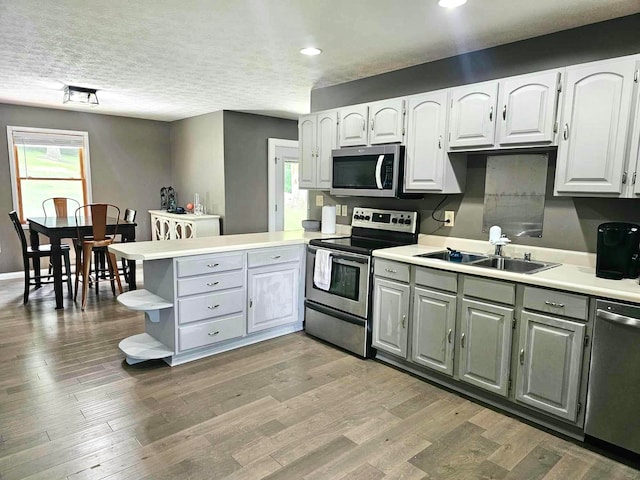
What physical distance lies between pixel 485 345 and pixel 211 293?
201 cm

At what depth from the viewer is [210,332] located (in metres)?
3.28

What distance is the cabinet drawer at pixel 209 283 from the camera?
10.1 feet

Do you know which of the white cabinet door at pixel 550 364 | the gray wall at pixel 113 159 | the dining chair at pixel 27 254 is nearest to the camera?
the white cabinet door at pixel 550 364

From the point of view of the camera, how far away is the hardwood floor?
2021 mm

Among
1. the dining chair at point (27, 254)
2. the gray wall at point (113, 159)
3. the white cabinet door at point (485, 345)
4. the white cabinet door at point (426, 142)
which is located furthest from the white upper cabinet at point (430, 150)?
the gray wall at point (113, 159)

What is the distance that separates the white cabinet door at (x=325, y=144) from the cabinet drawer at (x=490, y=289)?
174cm

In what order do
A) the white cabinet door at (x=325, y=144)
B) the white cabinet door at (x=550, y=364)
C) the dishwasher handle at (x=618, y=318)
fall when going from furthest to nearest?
the white cabinet door at (x=325, y=144), the white cabinet door at (x=550, y=364), the dishwasher handle at (x=618, y=318)

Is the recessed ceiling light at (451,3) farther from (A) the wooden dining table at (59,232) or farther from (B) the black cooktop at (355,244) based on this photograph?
(A) the wooden dining table at (59,232)

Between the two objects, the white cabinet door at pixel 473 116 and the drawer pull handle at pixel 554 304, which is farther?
the white cabinet door at pixel 473 116

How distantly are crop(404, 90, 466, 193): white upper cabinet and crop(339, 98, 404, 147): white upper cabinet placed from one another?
0.34ft

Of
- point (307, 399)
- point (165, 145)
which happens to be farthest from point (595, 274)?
point (165, 145)

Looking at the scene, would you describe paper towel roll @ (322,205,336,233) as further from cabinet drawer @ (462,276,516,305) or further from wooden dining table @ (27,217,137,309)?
wooden dining table @ (27,217,137,309)

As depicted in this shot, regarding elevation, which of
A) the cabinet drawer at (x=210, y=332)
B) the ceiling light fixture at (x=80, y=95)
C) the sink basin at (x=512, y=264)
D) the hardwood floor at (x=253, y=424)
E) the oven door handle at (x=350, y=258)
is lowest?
the hardwood floor at (x=253, y=424)

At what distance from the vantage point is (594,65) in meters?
2.30
